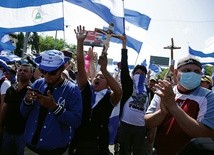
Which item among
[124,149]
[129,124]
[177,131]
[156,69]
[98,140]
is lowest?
[156,69]

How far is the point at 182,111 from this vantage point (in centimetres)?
230

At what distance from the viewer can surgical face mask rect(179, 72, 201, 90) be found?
2.57 metres

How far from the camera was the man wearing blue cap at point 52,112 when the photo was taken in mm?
3070

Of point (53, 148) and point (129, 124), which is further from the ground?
point (53, 148)

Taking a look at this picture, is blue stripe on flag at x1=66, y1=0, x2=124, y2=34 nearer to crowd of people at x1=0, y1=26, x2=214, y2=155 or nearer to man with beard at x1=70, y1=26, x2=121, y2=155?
crowd of people at x1=0, y1=26, x2=214, y2=155

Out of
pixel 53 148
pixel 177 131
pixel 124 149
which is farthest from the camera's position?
pixel 124 149

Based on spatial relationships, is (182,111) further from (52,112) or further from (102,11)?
(102,11)

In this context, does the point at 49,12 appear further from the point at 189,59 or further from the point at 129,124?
the point at 189,59

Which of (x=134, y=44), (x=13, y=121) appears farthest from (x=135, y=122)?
(x=134, y=44)

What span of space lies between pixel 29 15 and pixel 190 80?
4.25 meters

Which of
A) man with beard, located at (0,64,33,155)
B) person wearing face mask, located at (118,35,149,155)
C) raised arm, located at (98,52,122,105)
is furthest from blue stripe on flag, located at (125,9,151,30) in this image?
raised arm, located at (98,52,122,105)

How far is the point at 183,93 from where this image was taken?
264 cm

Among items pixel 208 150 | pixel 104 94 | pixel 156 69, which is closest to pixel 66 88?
pixel 104 94

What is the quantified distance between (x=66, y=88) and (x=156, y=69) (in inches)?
539
